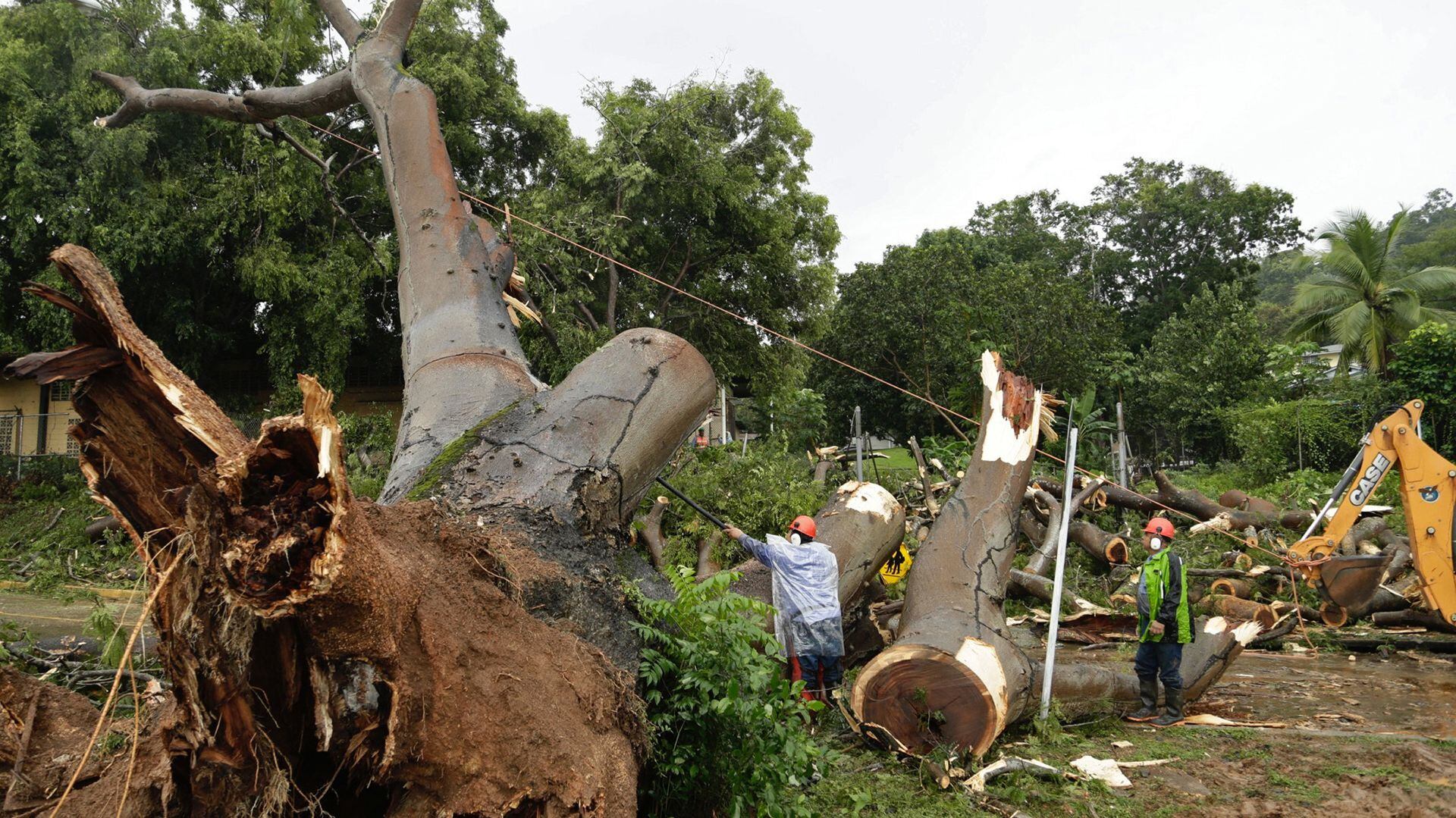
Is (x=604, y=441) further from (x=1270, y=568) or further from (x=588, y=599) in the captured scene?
(x=1270, y=568)

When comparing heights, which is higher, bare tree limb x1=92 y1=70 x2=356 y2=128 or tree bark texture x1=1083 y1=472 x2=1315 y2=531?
bare tree limb x1=92 y1=70 x2=356 y2=128

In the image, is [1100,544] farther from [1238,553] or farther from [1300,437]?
[1300,437]

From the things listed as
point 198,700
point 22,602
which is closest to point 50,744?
point 198,700

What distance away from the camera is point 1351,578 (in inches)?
324

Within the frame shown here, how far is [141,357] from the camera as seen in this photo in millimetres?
1787

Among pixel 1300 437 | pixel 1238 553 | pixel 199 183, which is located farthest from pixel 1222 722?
pixel 199 183

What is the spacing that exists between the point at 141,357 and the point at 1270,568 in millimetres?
10130

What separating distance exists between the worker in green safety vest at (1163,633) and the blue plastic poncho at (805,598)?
1985 millimetres

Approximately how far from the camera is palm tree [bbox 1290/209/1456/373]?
22125 millimetres

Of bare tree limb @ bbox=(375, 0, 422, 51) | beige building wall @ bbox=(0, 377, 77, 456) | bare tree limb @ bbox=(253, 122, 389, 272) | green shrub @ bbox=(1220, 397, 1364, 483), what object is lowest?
green shrub @ bbox=(1220, 397, 1364, 483)

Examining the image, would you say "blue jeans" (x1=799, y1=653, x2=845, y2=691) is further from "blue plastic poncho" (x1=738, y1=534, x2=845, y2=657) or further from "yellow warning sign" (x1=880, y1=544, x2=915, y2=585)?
"yellow warning sign" (x1=880, y1=544, x2=915, y2=585)

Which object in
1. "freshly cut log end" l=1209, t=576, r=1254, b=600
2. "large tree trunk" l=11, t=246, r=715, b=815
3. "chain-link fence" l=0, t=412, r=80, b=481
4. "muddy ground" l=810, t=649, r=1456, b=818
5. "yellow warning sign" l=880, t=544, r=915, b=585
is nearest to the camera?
"large tree trunk" l=11, t=246, r=715, b=815

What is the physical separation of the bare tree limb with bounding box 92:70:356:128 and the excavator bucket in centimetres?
903

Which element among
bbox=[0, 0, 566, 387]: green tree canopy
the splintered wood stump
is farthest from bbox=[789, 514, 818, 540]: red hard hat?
bbox=[0, 0, 566, 387]: green tree canopy
